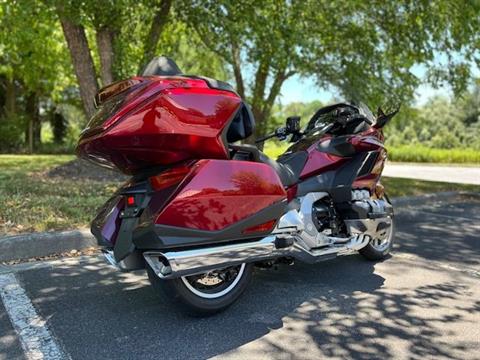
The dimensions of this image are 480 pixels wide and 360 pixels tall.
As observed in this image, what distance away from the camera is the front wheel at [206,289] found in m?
3.36

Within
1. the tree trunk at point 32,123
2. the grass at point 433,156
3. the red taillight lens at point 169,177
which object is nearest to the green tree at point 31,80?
the tree trunk at point 32,123

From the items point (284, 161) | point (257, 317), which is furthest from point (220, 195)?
point (284, 161)

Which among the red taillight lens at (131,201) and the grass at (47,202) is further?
the grass at (47,202)

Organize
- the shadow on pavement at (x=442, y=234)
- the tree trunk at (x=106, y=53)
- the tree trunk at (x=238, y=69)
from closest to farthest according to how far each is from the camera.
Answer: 1. the shadow on pavement at (x=442, y=234)
2. the tree trunk at (x=106, y=53)
3. the tree trunk at (x=238, y=69)

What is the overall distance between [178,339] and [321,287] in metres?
1.49

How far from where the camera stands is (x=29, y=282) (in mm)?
4207

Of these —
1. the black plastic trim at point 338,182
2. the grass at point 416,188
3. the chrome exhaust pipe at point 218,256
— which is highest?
the black plastic trim at point 338,182

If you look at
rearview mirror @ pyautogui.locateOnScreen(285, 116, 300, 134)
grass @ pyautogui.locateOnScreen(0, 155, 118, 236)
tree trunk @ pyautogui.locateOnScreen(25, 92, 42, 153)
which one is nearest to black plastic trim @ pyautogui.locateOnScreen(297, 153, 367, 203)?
rearview mirror @ pyautogui.locateOnScreen(285, 116, 300, 134)

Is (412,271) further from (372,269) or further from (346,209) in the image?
(346,209)

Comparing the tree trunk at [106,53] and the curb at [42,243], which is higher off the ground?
the tree trunk at [106,53]

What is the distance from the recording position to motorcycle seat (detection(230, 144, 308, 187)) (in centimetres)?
369

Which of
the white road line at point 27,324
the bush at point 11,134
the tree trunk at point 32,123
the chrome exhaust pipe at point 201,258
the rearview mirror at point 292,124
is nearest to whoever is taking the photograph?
the white road line at point 27,324

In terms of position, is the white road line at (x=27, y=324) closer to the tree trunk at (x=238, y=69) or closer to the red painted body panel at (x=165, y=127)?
the red painted body panel at (x=165, y=127)

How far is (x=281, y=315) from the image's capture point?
3604 mm
